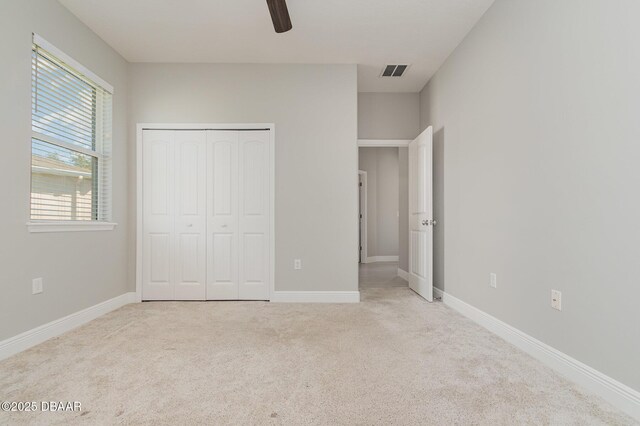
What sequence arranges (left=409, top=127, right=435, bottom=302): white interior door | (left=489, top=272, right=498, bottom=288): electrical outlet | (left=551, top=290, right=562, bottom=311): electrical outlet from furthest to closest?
(left=409, top=127, right=435, bottom=302): white interior door < (left=489, top=272, right=498, bottom=288): electrical outlet < (left=551, top=290, right=562, bottom=311): electrical outlet

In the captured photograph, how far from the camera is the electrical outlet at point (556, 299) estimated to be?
83.1 inches

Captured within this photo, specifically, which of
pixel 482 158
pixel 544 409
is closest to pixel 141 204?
pixel 482 158

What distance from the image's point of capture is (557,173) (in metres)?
2.13

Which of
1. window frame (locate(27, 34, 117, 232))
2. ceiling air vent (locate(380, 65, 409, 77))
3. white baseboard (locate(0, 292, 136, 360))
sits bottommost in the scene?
white baseboard (locate(0, 292, 136, 360))

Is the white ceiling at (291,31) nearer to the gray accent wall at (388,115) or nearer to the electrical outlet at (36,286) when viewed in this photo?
the gray accent wall at (388,115)

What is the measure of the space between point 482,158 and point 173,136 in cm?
326

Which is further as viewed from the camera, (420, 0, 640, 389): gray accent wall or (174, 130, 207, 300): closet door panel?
(174, 130, 207, 300): closet door panel

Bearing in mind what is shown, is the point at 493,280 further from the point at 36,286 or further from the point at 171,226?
the point at 36,286

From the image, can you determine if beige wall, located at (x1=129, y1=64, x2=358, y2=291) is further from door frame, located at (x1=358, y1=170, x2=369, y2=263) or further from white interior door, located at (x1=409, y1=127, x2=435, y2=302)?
door frame, located at (x1=358, y1=170, x2=369, y2=263)

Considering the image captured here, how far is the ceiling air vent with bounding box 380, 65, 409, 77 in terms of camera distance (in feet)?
13.4

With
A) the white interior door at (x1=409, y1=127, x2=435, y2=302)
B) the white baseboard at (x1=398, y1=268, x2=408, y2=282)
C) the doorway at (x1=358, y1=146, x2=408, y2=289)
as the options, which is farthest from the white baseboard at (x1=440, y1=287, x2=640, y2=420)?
the doorway at (x1=358, y1=146, x2=408, y2=289)

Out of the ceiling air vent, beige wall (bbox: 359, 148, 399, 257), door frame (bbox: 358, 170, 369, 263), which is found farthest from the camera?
beige wall (bbox: 359, 148, 399, 257)

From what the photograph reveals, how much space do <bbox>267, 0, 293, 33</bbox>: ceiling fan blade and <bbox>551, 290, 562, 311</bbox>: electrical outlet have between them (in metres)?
2.59

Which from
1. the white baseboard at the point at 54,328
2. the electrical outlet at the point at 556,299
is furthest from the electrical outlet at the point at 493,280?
the white baseboard at the point at 54,328
